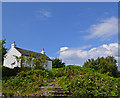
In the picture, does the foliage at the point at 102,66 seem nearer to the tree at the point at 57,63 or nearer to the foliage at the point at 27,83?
the tree at the point at 57,63

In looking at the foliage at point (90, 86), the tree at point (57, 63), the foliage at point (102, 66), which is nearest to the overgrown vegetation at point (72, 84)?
the foliage at point (90, 86)

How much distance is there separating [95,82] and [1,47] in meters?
9.95

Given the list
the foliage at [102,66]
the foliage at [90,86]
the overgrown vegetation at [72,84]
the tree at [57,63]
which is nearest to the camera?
the foliage at [90,86]

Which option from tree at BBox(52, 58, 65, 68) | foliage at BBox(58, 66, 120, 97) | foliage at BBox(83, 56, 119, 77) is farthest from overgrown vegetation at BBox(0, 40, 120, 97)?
tree at BBox(52, 58, 65, 68)

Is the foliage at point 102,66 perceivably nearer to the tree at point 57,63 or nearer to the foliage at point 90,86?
the tree at point 57,63

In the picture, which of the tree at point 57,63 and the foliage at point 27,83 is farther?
the tree at point 57,63

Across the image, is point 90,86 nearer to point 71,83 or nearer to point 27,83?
point 71,83

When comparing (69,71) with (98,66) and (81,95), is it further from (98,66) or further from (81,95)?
(98,66)

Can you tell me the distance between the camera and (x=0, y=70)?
11477 millimetres

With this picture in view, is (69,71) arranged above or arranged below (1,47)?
below

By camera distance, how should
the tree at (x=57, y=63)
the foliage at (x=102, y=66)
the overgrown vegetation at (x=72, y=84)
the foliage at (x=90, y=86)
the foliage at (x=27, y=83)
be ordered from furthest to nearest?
1. the tree at (x=57, y=63)
2. the foliage at (x=102, y=66)
3. the foliage at (x=27, y=83)
4. the overgrown vegetation at (x=72, y=84)
5. the foliage at (x=90, y=86)

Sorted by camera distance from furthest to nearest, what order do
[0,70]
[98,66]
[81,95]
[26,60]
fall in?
1. [98,66]
2. [26,60]
3. [0,70]
4. [81,95]

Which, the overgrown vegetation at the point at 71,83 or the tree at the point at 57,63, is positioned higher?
the tree at the point at 57,63

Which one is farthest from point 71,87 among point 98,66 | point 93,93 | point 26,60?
point 98,66
